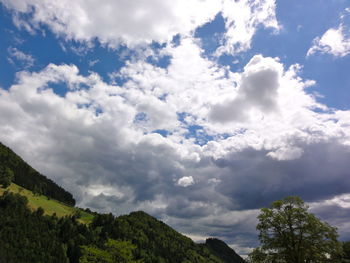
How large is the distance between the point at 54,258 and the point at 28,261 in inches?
505

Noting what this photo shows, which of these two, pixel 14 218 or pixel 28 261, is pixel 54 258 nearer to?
pixel 28 261

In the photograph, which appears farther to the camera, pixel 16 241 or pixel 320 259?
pixel 16 241

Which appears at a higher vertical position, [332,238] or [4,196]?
[4,196]

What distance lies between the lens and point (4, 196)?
192 metres

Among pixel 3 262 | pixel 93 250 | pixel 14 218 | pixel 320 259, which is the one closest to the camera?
pixel 320 259

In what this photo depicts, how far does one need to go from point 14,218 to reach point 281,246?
182449 mm

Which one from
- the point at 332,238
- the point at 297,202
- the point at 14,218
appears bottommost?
the point at 332,238

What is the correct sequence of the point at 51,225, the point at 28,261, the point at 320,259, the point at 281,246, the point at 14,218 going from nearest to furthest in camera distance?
the point at 320,259, the point at 281,246, the point at 28,261, the point at 14,218, the point at 51,225

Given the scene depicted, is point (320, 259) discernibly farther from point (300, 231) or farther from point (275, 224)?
point (275, 224)

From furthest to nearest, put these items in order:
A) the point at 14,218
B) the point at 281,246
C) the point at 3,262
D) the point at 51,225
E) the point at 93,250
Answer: the point at 51,225
the point at 14,218
the point at 3,262
the point at 93,250
the point at 281,246

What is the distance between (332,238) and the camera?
3219 cm

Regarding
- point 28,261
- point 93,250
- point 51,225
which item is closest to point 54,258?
point 28,261

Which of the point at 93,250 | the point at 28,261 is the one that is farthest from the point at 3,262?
the point at 93,250

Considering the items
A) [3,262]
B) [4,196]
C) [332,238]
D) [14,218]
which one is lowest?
[3,262]
